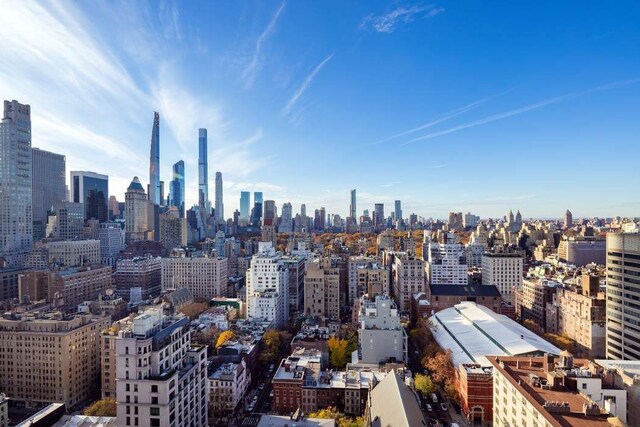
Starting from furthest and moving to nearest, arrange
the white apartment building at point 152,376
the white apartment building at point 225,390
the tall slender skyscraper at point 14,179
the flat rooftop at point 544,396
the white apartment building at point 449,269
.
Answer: the tall slender skyscraper at point 14,179 → the white apartment building at point 449,269 → the white apartment building at point 225,390 → the white apartment building at point 152,376 → the flat rooftop at point 544,396

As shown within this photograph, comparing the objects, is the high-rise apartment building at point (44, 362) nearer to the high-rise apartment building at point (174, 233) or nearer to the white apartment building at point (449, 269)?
the white apartment building at point (449, 269)

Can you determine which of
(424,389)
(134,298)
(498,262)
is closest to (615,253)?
(424,389)

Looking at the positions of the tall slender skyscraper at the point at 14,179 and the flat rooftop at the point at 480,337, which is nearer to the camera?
the flat rooftop at the point at 480,337

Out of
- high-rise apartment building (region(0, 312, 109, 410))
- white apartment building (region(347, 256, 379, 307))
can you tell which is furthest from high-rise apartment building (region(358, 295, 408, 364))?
white apartment building (region(347, 256, 379, 307))

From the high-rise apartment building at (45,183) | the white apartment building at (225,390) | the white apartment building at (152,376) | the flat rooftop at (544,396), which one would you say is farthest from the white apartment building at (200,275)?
the high-rise apartment building at (45,183)

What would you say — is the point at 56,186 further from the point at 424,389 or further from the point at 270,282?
the point at 424,389

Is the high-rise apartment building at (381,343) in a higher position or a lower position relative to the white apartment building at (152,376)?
lower
